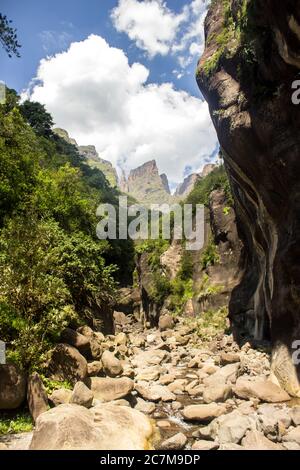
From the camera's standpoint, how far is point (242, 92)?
669 inches

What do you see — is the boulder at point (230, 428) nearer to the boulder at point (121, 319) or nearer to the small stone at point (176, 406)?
the small stone at point (176, 406)

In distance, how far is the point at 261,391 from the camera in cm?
1106

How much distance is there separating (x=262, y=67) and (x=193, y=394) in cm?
1277

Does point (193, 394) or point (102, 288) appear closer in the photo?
point (193, 394)

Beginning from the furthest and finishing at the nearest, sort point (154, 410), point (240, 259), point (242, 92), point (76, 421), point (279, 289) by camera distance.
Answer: point (240, 259) < point (242, 92) < point (279, 289) < point (154, 410) < point (76, 421)

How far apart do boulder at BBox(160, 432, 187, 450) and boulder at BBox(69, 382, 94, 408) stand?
2.48 metres

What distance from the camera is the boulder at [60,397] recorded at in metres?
9.69

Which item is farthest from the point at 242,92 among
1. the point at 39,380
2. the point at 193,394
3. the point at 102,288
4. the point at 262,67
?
the point at 39,380

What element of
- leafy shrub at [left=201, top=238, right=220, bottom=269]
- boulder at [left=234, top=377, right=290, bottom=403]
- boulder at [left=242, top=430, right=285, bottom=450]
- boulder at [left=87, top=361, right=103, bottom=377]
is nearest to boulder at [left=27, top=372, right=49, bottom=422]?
boulder at [left=87, top=361, right=103, bottom=377]

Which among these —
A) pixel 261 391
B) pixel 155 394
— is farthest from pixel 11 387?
pixel 261 391

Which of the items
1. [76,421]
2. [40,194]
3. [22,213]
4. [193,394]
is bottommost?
[193,394]

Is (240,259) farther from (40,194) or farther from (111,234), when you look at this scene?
(111,234)

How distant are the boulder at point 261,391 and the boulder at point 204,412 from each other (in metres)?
1.38

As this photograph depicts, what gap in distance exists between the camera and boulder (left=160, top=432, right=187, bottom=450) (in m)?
Result: 7.83
